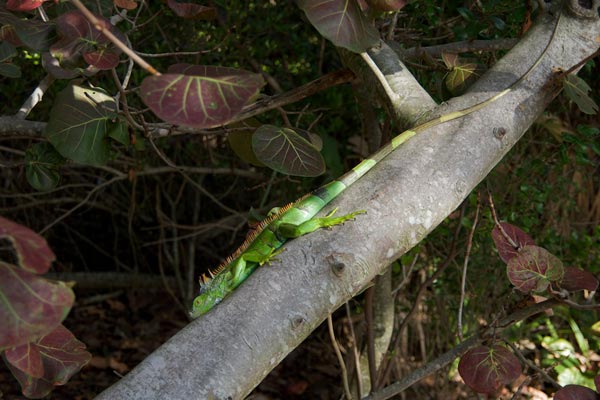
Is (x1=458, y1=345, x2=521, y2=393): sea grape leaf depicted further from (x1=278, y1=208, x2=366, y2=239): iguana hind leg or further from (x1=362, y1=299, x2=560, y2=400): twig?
(x1=278, y1=208, x2=366, y2=239): iguana hind leg

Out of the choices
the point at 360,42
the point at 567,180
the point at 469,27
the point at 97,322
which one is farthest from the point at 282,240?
the point at 97,322

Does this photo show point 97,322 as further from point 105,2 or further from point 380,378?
point 105,2

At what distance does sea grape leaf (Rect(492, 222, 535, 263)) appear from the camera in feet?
5.95

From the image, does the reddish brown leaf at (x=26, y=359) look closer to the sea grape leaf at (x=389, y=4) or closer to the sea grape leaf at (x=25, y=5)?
the sea grape leaf at (x=25, y=5)

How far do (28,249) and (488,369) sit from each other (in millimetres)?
1411

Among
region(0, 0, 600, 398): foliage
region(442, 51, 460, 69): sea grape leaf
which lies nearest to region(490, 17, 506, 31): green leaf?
region(0, 0, 600, 398): foliage

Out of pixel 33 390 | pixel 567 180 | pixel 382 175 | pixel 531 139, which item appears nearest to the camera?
pixel 33 390

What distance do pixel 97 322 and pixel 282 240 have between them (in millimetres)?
3462

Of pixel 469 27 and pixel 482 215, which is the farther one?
pixel 482 215

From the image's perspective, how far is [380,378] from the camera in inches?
101

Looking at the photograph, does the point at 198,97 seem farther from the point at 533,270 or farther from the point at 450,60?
the point at 450,60

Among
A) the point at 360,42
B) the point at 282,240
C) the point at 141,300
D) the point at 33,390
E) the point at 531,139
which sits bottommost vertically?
the point at 141,300

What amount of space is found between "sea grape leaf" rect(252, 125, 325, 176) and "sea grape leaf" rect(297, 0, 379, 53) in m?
0.40

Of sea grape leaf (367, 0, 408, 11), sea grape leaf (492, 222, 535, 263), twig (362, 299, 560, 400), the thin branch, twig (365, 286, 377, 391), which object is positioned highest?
sea grape leaf (367, 0, 408, 11)
